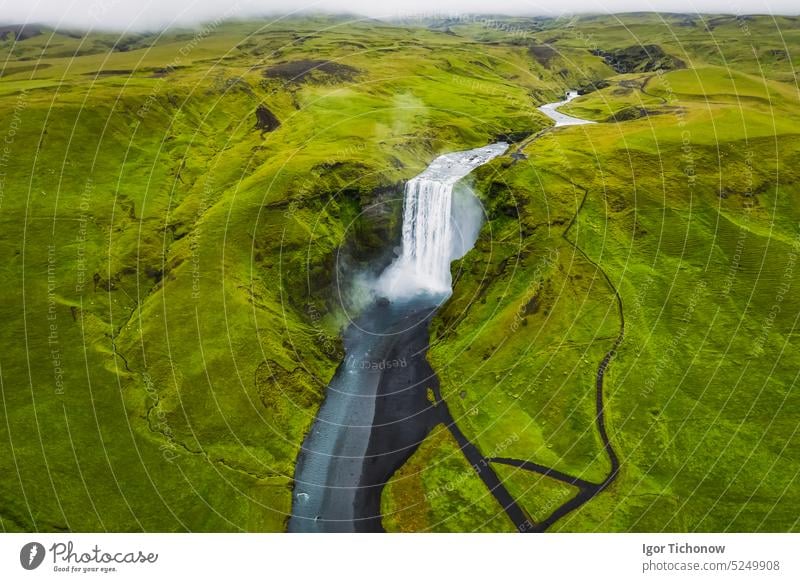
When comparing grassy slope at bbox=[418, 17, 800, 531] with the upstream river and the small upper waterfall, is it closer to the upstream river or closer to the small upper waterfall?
the upstream river

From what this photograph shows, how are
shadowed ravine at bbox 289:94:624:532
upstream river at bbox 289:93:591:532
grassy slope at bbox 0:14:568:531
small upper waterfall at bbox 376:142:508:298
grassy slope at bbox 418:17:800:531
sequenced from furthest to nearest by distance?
small upper waterfall at bbox 376:142:508:298 → upstream river at bbox 289:93:591:532 → grassy slope at bbox 0:14:568:531 → shadowed ravine at bbox 289:94:624:532 → grassy slope at bbox 418:17:800:531

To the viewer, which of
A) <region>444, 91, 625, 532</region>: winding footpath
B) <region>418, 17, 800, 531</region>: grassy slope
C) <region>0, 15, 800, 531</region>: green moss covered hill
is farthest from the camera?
<region>0, 15, 800, 531</region>: green moss covered hill

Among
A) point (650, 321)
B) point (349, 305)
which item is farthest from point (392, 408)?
point (650, 321)

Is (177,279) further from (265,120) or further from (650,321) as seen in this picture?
(650,321)

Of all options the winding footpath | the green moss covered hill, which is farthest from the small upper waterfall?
the winding footpath

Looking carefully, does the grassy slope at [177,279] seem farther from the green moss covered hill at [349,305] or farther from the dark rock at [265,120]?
the dark rock at [265,120]

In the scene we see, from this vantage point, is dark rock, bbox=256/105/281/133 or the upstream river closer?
the upstream river
